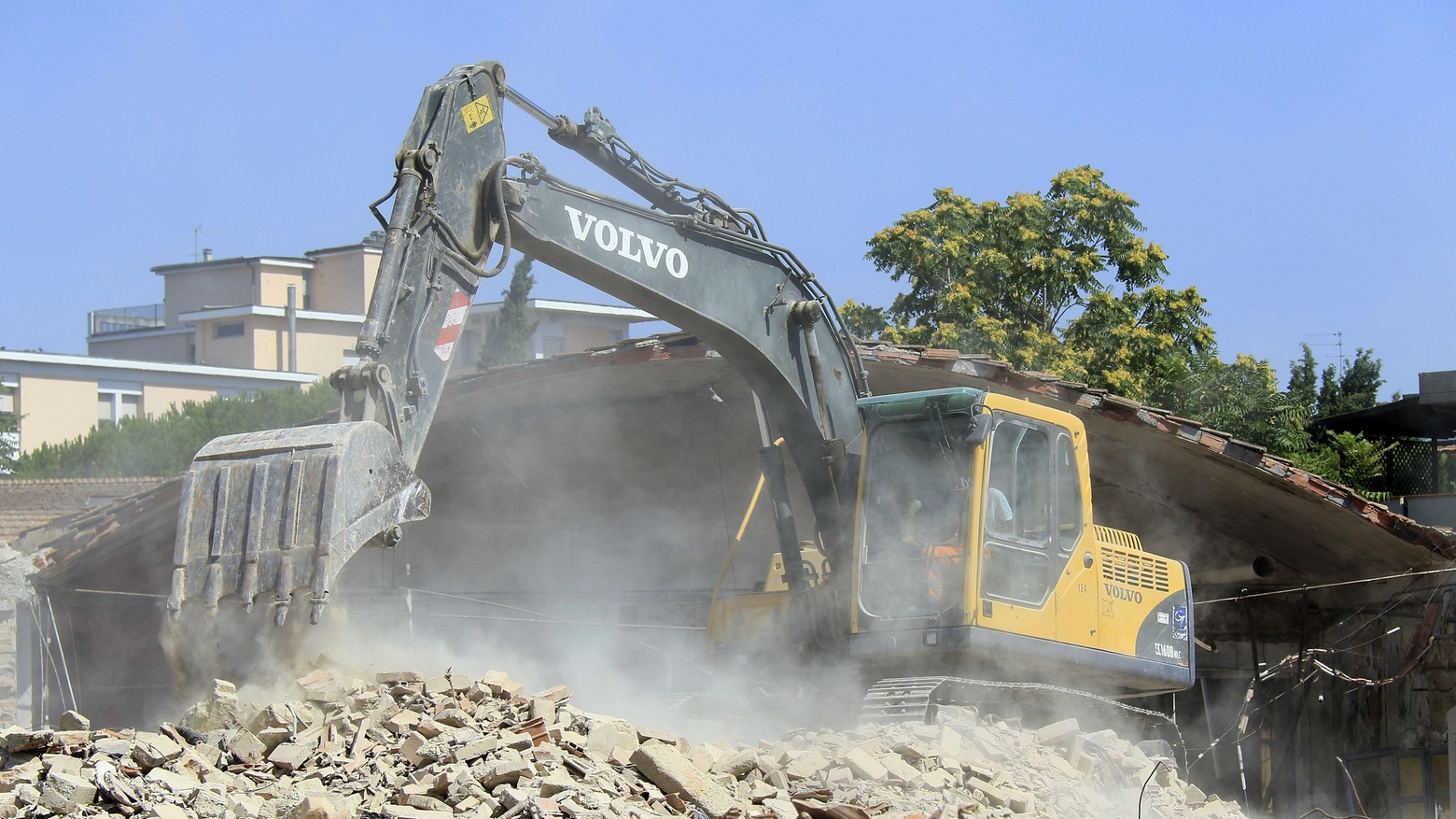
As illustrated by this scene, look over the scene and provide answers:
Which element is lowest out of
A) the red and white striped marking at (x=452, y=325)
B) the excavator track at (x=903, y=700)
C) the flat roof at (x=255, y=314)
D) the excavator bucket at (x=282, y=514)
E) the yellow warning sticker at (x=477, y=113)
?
the excavator track at (x=903, y=700)

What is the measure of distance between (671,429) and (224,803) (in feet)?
37.6

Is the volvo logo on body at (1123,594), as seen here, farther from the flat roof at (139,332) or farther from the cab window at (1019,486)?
the flat roof at (139,332)

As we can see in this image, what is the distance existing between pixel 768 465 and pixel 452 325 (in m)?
3.26

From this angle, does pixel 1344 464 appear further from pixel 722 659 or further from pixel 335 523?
pixel 335 523

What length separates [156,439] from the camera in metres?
32.7

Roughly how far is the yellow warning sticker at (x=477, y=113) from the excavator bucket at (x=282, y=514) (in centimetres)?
200

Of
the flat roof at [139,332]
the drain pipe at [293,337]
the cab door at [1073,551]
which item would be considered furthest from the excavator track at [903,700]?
the flat roof at [139,332]

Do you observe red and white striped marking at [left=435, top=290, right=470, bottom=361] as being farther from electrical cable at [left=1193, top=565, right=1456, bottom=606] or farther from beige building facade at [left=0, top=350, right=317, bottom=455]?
beige building facade at [left=0, top=350, right=317, bottom=455]

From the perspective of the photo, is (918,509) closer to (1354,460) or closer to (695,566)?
(695,566)

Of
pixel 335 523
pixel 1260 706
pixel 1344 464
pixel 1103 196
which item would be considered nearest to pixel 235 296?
pixel 1103 196

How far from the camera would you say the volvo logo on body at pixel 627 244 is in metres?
7.60

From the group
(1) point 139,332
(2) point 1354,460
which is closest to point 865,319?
(2) point 1354,460

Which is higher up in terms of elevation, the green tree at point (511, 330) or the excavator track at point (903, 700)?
the green tree at point (511, 330)

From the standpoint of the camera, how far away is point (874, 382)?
1440cm
